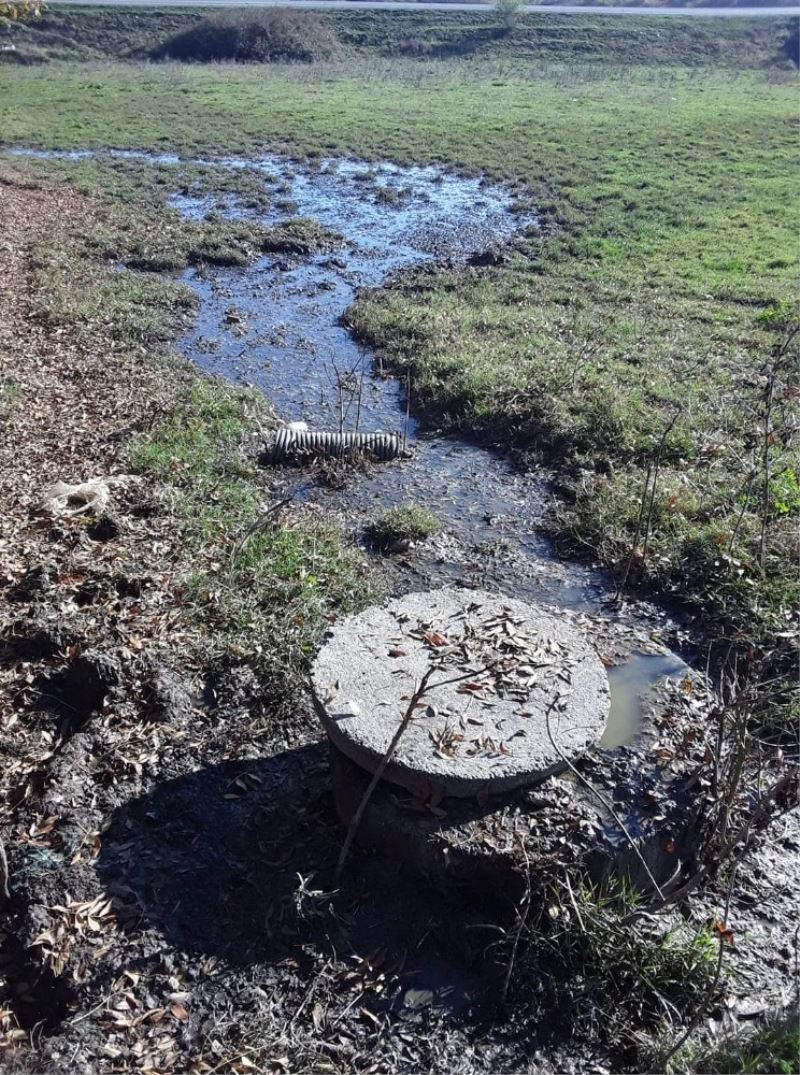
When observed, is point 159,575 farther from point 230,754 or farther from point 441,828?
point 441,828

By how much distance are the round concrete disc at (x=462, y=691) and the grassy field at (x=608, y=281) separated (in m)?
2.37

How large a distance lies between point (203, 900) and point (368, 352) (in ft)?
31.6

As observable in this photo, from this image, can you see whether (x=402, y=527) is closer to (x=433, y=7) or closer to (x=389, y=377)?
(x=389, y=377)

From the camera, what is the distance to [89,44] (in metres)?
40.4

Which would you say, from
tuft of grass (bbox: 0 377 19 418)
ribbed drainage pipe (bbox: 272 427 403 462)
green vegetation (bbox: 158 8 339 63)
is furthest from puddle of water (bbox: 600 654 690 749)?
green vegetation (bbox: 158 8 339 63)

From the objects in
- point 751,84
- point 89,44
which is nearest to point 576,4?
point 751,84

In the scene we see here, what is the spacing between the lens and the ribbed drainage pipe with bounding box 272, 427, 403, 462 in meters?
9.86

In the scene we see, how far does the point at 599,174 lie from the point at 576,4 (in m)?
36.6

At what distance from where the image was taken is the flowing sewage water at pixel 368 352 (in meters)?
8.02

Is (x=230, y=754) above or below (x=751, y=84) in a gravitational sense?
below

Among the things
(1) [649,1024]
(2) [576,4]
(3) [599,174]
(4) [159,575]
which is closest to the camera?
(1) [649,1024]

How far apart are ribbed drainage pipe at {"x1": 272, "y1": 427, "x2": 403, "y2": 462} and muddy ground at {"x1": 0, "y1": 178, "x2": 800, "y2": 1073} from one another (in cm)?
319

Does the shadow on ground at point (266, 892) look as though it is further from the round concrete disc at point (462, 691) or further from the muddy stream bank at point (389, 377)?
the muddy stream bank at point (389, 377)

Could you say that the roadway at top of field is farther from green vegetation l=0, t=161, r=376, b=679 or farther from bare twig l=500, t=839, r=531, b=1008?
bare twig l=500, t=839, r=531, b=1008
